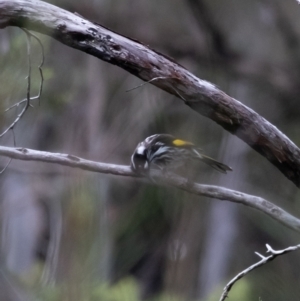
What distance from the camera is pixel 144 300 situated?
968 millimetres

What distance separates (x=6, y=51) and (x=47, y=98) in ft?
2.63

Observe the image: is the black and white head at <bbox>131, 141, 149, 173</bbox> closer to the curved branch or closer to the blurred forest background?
the blurred forest background

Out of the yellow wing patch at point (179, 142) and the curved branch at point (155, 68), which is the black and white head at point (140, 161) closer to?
the yellow wing patch at point (179, 142)

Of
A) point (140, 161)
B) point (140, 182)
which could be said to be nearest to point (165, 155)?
point (140, 161)

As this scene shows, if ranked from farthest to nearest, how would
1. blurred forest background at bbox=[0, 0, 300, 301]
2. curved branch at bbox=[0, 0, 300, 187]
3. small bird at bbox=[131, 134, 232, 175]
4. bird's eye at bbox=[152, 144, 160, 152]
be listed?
1. bird's eye at bbox=[152, 144, 160, 152]
2. small bird at bbox=[131, 134, 232, 175]
3. curved branch at bbox=[0, 0, 300, 187]
4. blurred forest background at bbox=[0, 0, 300, 301]

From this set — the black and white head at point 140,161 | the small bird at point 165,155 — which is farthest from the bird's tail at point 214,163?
the black and white head at point 140,161

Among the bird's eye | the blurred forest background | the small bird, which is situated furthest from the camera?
the bird's eye

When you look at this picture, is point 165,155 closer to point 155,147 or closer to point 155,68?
point 155,147

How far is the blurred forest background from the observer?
0.73m

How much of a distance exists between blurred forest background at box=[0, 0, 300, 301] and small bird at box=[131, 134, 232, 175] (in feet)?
0.08

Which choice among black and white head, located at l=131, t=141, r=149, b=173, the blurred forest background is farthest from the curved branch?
black and white head, located at l=131, t=141, r=149, b=173

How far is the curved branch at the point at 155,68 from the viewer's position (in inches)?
32.8

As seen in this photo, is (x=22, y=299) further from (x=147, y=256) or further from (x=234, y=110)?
(x=234, y=110)

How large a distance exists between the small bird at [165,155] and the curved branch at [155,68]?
0.09 meters
